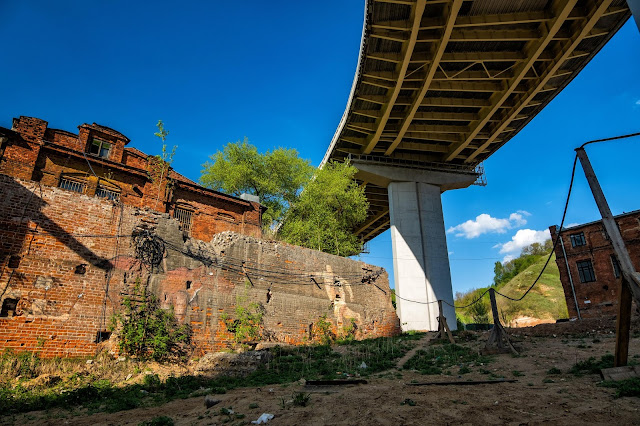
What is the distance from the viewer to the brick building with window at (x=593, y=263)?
27125 mm

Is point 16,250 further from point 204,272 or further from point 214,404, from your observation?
point 214,404

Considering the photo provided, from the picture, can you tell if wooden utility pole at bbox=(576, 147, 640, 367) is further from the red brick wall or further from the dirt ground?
the red brick wall

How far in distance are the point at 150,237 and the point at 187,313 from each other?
8.23ft

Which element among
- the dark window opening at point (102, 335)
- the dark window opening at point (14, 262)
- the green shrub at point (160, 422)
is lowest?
the green shrub at point (160, 422)

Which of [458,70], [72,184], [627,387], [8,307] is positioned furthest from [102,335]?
[458,70]

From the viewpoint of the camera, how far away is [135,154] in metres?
19.5

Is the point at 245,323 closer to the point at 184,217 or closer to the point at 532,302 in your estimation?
the point at 184,217

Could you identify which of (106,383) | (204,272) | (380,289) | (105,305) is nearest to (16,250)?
(105,305)

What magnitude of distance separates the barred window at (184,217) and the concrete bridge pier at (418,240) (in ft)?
43.0

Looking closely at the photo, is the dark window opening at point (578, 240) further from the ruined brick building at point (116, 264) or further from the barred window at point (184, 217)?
the barred window at point (184, 217)

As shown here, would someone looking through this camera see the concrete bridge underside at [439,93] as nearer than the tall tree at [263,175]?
Yes

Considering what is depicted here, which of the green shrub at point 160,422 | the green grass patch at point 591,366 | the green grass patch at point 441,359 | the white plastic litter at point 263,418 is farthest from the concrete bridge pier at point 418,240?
the green shrub at point 160,422

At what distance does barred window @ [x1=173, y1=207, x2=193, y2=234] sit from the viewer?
19.8 meters

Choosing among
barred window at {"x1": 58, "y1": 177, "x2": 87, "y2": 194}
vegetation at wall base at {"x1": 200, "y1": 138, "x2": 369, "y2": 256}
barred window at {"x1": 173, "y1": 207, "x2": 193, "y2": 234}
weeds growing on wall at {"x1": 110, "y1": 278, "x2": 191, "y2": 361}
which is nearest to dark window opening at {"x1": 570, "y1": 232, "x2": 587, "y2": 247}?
vegetation at wall base at {"x1": 200, "y1": 138, "x2": 369, "y2": 256}
